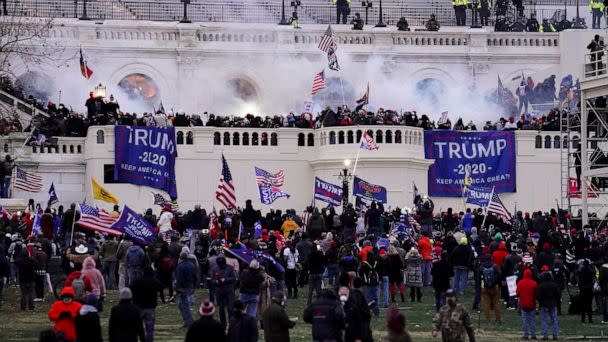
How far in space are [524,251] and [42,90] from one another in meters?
35.2

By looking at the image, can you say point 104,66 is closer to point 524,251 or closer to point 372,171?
point 372,171

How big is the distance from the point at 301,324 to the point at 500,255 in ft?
20.4

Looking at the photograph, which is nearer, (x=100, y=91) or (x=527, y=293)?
(x=527, y=293)

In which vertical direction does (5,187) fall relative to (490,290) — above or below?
above

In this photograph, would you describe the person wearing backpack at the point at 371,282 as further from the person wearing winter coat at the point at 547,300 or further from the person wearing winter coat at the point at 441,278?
the person wearing winter coat at the point at 547,300

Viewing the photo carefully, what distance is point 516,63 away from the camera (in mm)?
82375

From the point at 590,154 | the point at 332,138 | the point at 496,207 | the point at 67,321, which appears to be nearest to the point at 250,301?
the point at 67,321

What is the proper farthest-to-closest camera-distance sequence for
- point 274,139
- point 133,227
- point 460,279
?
point 274,139 < point 460,279 < point 133,227

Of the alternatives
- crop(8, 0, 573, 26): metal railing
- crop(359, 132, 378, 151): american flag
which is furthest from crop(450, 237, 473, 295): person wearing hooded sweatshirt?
crop(8, 0, 573, 26): metal railing

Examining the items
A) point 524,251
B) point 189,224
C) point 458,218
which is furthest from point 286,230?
point 524,251

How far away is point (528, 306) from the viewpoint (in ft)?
132

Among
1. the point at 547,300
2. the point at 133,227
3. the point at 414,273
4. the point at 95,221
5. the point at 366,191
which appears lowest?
the point at 547,300

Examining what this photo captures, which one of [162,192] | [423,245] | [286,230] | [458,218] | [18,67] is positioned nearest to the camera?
[423,245]

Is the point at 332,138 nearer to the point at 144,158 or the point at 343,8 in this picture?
the point at 144,158
